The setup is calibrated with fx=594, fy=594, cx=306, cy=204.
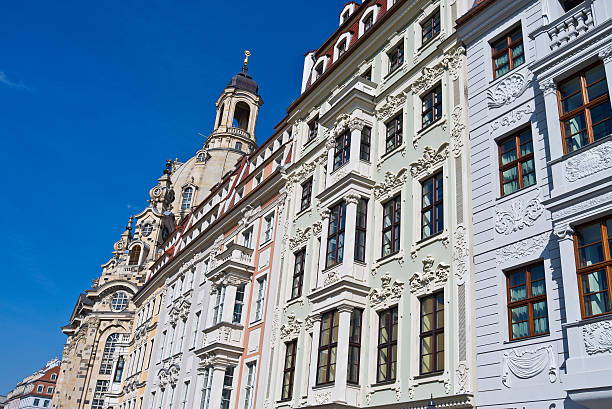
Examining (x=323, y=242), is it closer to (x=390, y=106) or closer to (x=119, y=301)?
(x=390, y=106)

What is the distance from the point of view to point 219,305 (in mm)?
32125

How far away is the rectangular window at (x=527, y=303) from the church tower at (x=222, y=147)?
3165 inches

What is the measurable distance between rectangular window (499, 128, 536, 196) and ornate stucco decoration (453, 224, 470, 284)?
170 cm

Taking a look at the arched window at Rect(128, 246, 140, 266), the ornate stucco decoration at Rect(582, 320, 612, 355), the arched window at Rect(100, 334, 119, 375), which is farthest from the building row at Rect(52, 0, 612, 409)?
the arched window at Rect(128, 246, 140, 266)

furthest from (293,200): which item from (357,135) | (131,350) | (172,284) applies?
(131,350)

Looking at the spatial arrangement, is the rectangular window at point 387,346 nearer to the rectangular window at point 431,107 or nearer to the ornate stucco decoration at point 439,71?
the rectangular window at point 431,107

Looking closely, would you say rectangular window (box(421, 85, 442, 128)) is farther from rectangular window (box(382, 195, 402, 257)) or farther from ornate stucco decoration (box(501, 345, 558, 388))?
ornate stucco decoration (box(501, 345, 558, 388))

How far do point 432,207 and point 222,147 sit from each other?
271 ft

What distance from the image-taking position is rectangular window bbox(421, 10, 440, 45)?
23.0 m

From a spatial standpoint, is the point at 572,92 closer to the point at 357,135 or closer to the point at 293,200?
the point at 357,135

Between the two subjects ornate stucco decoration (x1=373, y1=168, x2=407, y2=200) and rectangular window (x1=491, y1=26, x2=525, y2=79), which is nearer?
rectangular window (x1=491, y1=26, x2=525, y2=79)

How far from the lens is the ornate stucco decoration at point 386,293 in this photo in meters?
19.6

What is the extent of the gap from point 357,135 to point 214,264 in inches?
639

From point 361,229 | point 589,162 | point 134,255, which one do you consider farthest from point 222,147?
point 589,162
